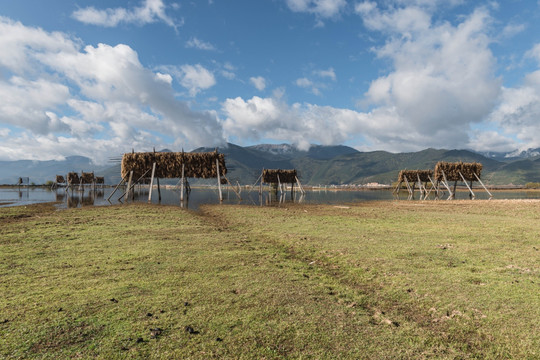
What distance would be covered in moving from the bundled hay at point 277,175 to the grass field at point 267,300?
45552mm

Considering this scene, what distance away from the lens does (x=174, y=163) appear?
1345 inches

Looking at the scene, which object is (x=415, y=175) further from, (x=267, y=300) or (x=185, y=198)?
(x=267, y=300)

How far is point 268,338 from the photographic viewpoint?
3.40m

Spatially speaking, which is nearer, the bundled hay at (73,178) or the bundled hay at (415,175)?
the bundled hay at (415,175)

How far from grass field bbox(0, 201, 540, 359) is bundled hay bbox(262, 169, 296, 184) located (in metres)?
45.6

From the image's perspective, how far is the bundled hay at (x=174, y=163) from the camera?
112 feet

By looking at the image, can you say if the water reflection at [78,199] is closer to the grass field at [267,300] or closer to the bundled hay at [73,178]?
the bundled hay at [73,178]

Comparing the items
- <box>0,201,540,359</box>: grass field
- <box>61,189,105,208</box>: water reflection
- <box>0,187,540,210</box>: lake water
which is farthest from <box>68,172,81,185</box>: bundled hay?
<box>0,201,540,359</box>: grass field

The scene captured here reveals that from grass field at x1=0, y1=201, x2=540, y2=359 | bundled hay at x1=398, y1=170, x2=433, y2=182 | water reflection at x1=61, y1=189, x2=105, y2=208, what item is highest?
bundled hay at x1=398, y1=170, x2=433, y2=182

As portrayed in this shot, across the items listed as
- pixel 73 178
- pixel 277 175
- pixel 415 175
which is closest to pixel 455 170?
pixel 415 175

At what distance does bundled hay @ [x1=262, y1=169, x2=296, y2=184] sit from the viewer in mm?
53969

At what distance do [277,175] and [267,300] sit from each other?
50.6 metres

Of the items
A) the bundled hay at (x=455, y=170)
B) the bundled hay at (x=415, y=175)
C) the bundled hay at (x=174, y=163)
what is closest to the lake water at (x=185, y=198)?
the bundled hay at (x=174, y=163)

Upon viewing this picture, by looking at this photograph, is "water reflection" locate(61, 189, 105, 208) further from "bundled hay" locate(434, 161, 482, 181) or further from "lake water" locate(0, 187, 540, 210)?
"bundled hay" locate(434, 161, 482, 181)
